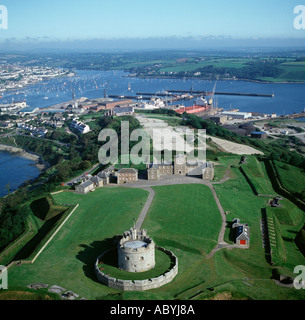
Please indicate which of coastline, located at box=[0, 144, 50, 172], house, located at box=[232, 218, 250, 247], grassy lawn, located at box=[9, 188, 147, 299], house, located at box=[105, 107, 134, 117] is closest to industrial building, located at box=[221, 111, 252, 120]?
house, located at box=[105, 107, 134, 117]

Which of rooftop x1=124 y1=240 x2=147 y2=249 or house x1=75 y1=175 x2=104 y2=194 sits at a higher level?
rooftop x1=124 y1=240 x2=147 y2=249

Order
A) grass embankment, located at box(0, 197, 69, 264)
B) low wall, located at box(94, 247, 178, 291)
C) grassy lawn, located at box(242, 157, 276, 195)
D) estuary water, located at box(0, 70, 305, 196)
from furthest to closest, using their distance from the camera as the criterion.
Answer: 1. estuary water, located at box(0, 70, 305, 196)
2. grassy lawn, located at box(242, 157, 276, 195)
3. grass embankment, located at box(0, 197, 69, 264)
4. low wall, located at box(94, 247, 178, 291)

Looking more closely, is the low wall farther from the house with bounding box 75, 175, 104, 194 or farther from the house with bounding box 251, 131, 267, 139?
the house with bounding box 251, 131, 267, 139

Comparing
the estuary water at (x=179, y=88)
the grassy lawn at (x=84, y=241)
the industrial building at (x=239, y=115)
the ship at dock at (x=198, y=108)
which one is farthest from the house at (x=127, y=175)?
the estuary water at (x=179, y=88)

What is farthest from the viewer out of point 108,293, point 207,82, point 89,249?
point 207,82

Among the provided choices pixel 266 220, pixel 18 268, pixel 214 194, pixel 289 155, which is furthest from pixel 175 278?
pixel 289 155
